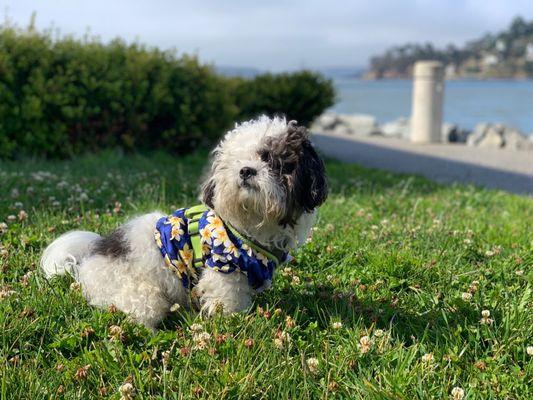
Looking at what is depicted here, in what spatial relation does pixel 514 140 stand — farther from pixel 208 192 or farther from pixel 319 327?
pixel 208 192

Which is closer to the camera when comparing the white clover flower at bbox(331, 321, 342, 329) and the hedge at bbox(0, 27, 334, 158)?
the white clover flower at bbox(331, 321, 342, 329)

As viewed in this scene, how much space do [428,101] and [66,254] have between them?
1374 centimetres

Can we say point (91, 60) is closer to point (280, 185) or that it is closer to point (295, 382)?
point (280, 185)

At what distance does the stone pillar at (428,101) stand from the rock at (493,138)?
Answer: 59.3 inches

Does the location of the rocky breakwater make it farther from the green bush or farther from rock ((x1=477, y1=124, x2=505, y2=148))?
the green bush

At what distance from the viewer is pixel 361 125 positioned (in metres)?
21.4

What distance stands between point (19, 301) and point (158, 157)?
658 centimetres

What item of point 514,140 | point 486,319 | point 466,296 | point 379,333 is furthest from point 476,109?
point 379,333

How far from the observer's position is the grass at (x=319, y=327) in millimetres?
2992

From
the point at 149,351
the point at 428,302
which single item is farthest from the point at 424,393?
the point at 149,351

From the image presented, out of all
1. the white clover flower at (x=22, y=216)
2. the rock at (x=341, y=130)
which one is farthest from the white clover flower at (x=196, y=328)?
the rock at (x=341, y=130)

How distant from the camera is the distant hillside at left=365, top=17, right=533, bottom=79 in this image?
157 feet

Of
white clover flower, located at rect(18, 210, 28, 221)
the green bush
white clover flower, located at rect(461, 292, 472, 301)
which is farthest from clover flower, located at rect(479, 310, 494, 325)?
the green bush

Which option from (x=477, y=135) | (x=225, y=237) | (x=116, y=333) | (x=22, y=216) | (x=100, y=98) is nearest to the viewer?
(x=116, y=333)
